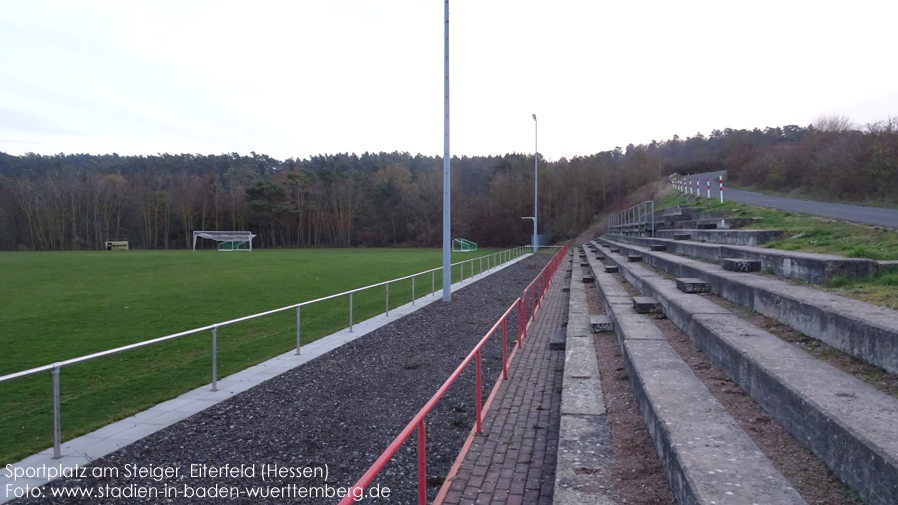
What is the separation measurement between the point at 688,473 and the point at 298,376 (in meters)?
5.85

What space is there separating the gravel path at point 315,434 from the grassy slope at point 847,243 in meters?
3.73

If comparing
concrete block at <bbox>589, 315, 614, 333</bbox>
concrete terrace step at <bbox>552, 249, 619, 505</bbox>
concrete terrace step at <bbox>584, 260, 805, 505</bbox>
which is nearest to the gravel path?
concrete terrace step at <bbox>552, 249, 619, 505</bbox>

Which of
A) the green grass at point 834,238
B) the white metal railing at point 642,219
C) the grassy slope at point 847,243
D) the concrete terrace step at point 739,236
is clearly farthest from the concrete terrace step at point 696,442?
the white metal railing at point 642,219

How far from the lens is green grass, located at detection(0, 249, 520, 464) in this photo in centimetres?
622

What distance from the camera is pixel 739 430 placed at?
3.24 metres

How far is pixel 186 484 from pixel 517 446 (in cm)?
269

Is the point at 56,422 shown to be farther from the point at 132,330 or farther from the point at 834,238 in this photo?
the point at 834,238

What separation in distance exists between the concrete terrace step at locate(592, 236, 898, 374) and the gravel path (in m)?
3.07

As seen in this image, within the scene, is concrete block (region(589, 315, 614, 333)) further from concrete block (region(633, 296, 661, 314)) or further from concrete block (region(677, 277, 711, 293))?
concrete block (region(677, 277, 711, 293))

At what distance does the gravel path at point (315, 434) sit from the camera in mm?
4227

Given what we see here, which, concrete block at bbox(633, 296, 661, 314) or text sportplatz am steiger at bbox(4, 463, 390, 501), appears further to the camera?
concrete block at bbox(633, 296, 661, 314)

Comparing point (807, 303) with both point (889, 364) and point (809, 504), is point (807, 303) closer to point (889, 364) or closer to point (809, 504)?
point (889, 364)

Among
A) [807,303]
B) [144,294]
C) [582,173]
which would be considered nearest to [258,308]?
[144,294]

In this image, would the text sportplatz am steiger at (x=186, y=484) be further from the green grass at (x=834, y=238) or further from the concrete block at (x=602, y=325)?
the green grass at (x=834, y=238)
